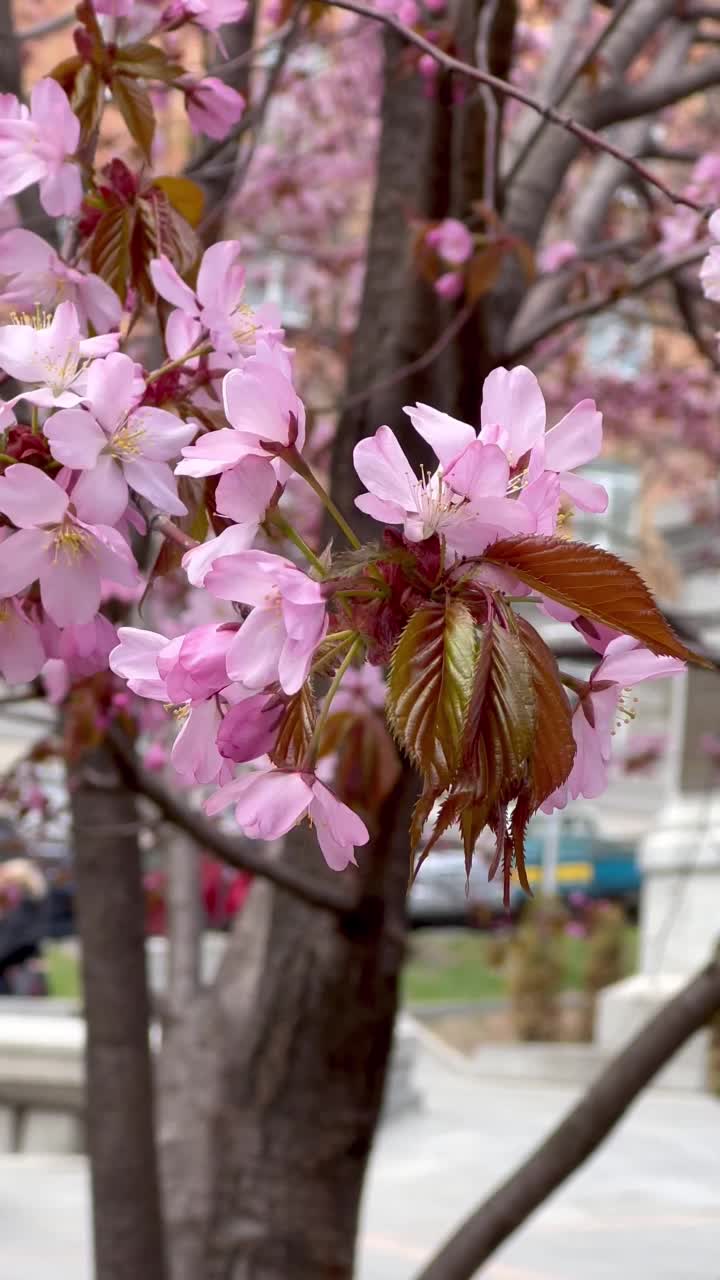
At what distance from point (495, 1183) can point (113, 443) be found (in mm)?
6567

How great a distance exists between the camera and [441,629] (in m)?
0.75

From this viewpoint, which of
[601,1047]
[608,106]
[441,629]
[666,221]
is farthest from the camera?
[601,1047]

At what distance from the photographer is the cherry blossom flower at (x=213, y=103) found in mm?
1508

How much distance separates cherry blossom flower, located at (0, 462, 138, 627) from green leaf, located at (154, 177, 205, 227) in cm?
55

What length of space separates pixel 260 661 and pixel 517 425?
19 cm

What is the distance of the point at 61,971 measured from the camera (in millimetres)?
13094

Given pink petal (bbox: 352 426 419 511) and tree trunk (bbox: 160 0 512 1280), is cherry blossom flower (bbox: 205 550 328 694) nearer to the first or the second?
pink petal (bbox: 352 426 419 511)

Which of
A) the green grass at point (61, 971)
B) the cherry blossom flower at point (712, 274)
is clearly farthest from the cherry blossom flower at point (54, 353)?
the green grass at point (61, 971)

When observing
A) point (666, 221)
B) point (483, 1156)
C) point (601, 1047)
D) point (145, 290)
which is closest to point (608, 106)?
point (666, 221)

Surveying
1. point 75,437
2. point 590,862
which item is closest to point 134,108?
point 75,437

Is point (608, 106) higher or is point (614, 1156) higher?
point (608, 106)

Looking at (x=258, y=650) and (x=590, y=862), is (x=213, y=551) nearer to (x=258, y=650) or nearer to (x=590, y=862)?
(x=258, y=650)

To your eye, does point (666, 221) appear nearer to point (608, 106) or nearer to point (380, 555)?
point (608, 106)

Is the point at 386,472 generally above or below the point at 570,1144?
above
